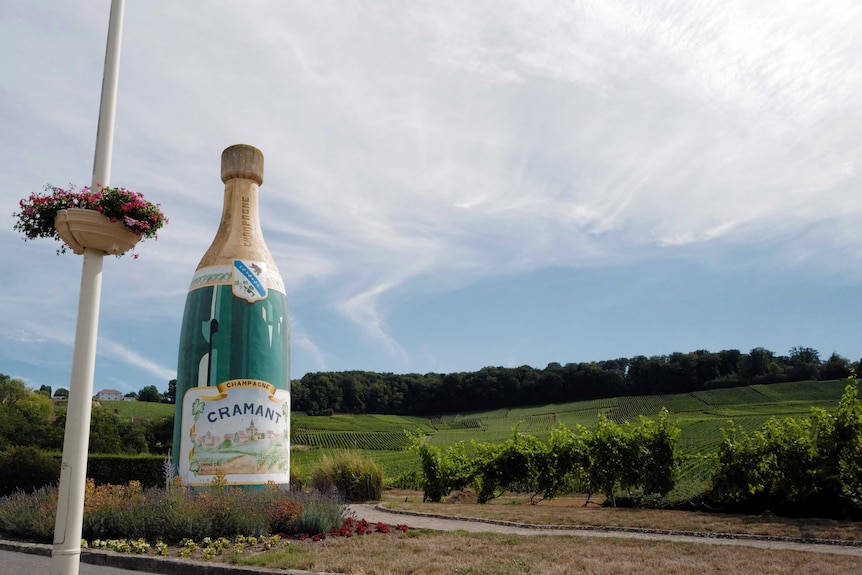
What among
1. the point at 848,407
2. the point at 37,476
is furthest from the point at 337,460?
the point at 848,407

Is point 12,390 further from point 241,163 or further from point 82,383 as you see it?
point 82,383

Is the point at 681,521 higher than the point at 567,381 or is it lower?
lower

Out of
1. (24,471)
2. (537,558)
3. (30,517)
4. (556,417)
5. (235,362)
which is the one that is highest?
(556,417)

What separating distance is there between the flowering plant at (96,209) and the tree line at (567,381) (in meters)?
106

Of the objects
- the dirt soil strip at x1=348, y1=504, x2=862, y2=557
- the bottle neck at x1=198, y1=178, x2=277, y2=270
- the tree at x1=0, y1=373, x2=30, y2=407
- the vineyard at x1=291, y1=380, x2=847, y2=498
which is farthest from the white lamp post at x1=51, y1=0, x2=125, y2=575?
the tree at x1=0, y1=373, x2=30, y2=407

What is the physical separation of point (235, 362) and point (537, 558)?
9633 millimetres

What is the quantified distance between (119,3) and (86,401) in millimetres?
3997

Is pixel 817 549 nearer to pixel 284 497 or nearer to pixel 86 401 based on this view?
pixel 284 497

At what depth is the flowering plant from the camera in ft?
19.2

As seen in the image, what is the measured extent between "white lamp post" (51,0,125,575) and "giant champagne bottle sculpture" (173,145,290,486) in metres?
9.84

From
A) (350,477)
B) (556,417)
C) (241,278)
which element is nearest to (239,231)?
(241,278)

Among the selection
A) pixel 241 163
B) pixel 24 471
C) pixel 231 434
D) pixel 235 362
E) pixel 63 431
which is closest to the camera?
pixel 231 434

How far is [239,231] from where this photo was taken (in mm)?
17109

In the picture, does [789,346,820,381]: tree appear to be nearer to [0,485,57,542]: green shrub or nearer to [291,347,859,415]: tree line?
[291,347,859,415]: tree line
